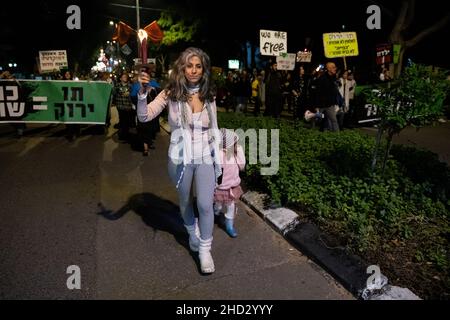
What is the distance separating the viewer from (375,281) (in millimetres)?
3346

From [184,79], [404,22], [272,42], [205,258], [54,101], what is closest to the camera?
[184,79]

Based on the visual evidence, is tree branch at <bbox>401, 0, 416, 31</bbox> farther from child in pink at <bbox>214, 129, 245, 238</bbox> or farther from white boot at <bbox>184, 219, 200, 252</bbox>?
white boot at <bbox>184, 219, 200, 252</bbox>

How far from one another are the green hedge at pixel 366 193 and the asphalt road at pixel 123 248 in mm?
630

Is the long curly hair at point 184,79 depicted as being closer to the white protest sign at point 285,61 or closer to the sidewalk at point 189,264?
the sidewalk at point 189,264

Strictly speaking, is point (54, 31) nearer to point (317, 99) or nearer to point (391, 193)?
point (317, 99)

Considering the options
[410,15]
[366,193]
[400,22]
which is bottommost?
[366,193]

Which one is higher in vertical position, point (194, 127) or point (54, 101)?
point (54, 101)

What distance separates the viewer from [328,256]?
12.8ft

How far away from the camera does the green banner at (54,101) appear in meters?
10.6

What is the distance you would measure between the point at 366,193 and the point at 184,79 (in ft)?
9.36

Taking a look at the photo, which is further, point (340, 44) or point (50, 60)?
point (50, 60)

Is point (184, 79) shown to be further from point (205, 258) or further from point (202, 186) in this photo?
point (205, 258)

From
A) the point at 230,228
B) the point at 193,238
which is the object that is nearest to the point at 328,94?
the point at 230,228

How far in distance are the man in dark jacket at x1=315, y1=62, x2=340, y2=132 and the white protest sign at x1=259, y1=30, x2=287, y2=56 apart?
13.7 ft
